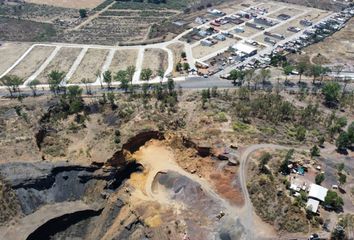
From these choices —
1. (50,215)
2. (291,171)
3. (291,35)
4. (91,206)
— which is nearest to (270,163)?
(291,171)

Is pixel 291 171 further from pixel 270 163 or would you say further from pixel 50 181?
pixel 50 181

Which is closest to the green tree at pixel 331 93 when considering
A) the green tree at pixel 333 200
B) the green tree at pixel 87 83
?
the green tree at pixel 333 200

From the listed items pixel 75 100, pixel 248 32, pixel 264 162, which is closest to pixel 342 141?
pixel 264 162

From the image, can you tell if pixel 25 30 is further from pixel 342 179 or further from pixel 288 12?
pixel 342 179

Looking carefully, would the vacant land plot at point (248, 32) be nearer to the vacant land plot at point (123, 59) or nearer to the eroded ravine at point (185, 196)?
the vacant land plot at point (123, 59)

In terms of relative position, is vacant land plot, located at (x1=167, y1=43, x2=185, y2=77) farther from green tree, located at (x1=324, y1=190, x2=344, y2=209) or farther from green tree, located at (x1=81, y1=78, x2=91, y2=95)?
green tree, located at (x1=324, y1=190, x2=344, y2=209)

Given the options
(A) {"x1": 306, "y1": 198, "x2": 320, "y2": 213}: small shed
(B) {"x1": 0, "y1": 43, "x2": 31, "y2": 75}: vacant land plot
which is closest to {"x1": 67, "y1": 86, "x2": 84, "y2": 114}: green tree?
(B) {"x1": 0, "y1": 43, "x2": 31, "y2": 75}: vacant land plot
